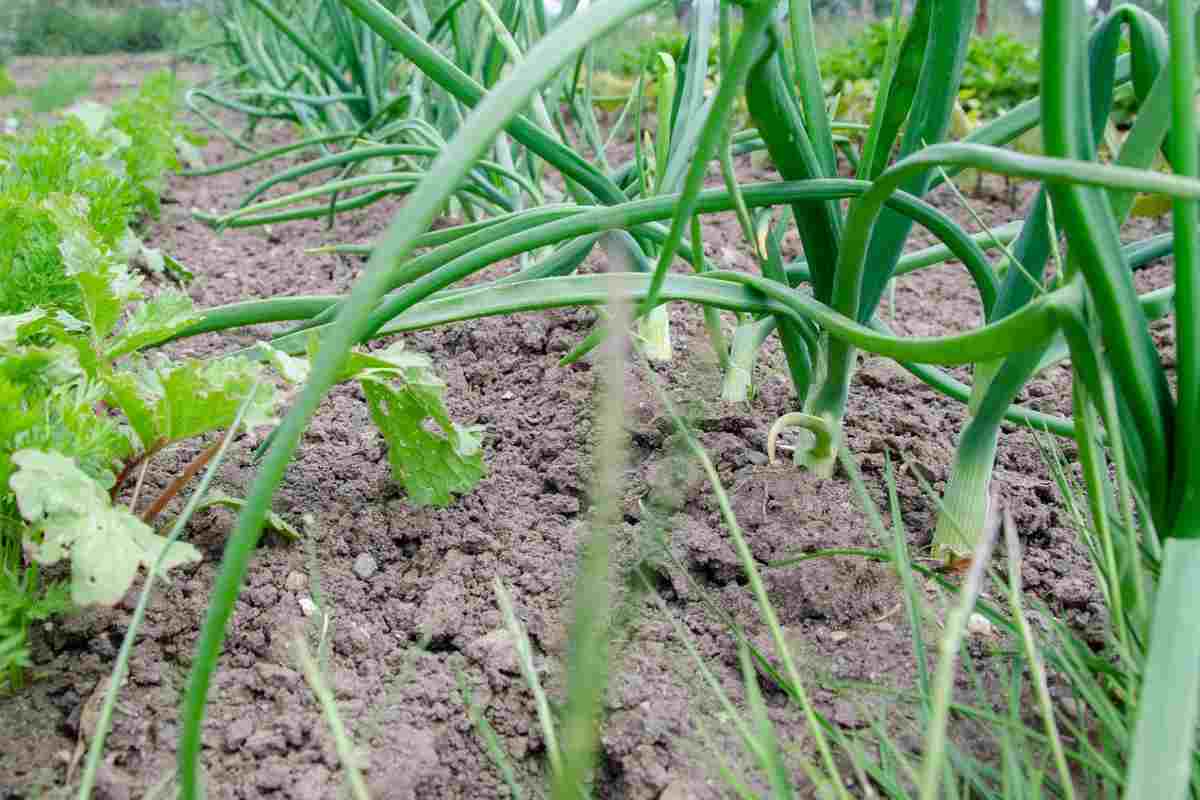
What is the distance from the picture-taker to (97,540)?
0.64 meters

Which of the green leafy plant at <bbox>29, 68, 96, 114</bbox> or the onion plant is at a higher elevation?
the onion plant

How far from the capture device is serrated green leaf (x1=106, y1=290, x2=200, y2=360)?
805 mm

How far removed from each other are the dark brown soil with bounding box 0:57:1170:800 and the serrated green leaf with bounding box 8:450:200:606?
0.12m

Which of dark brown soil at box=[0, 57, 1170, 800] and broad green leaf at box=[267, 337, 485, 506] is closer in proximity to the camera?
dark brown soil at box=[0, 57, 1170, 800]

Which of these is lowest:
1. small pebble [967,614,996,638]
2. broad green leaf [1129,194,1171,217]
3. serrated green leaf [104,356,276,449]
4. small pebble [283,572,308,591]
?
small pebble [283,572,308,591]

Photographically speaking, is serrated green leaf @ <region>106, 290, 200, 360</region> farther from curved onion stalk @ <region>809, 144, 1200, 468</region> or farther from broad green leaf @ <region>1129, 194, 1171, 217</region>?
broad green leaf @ <region>1129, 194, 1171, 217</region>

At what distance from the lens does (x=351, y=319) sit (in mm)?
407

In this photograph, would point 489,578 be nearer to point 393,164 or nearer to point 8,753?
point 8,753

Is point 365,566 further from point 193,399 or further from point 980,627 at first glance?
point 980,627

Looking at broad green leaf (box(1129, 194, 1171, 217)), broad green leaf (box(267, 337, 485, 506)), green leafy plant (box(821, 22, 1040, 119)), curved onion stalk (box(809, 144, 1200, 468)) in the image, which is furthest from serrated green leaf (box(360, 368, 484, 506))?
green leafy plant (box(821, 22, 1040, 119))

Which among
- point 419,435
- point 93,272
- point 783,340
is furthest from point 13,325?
point 783,340

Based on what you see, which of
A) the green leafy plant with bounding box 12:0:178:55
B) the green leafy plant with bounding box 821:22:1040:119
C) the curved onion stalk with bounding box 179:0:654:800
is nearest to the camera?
the curved onion stalk with bounding box 179:0:654:800

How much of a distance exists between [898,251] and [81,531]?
68 cm

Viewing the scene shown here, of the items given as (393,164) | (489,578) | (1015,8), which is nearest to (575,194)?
(489,578)
